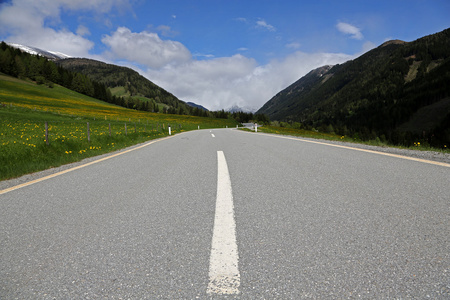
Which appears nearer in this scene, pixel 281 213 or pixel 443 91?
pixel 281 213

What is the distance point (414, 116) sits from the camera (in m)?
112

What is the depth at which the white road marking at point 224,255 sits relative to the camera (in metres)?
1.47

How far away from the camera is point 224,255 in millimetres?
1799

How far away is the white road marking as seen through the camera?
1.47 meters

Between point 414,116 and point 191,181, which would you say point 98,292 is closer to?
point 191,181

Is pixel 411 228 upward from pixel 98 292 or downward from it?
upward

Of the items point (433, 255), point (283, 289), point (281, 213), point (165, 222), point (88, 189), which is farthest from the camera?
point (88, 189)

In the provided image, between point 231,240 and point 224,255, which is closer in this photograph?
point 224,255

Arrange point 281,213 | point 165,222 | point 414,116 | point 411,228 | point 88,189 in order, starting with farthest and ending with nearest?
1. point 414,116
2. point 88,189
3. point 281,213
4. point 165,222
5. point 411,228

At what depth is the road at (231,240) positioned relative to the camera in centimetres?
147

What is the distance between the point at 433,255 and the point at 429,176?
10.3 ft

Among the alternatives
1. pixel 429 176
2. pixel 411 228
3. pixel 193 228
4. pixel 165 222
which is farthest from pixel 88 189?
pixel 429 176

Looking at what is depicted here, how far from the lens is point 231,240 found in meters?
2.03

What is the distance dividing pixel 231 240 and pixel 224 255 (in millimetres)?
238
